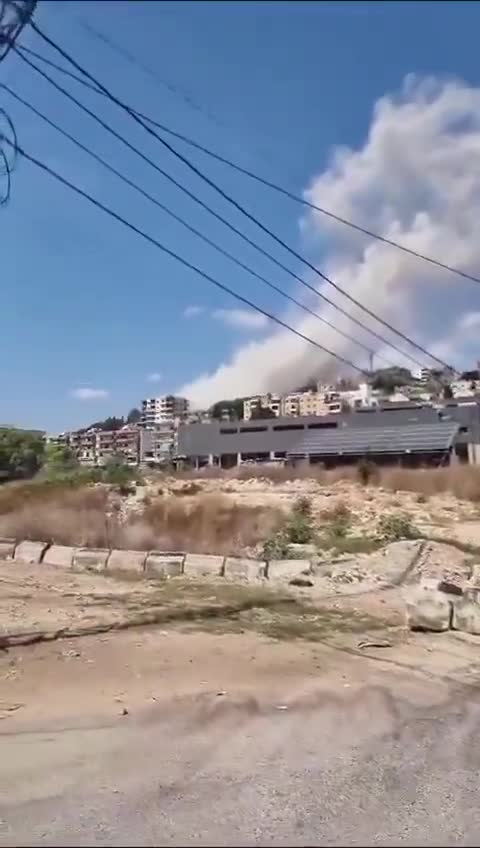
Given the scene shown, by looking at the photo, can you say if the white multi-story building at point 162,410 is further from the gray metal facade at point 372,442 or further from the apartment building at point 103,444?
the gray metal facade at point 372,442

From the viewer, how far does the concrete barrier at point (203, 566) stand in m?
11.2

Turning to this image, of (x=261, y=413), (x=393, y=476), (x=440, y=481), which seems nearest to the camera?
(x=261, y=413)

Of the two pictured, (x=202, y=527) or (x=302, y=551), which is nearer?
(x=302, y=551)

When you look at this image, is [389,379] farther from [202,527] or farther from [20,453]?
[20,453]

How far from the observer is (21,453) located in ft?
65.7

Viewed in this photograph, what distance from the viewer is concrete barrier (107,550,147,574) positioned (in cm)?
1168

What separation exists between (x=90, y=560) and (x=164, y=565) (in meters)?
1.30

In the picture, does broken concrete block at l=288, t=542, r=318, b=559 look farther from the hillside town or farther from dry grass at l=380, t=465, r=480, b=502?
dry grass at l=380, t=465, r=480, b=502

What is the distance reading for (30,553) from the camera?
12617mm

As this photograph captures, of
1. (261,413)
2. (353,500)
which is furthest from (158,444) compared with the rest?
(353,500)

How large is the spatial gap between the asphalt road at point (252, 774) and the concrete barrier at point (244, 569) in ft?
17.2

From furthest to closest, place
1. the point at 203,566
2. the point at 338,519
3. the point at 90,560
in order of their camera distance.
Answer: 1. the point at 338,519
2. the point at 90,560
3. the point at 203,566

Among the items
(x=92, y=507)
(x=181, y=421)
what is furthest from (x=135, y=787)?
(x=92, y=507)

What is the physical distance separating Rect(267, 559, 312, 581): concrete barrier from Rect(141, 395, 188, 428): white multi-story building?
2.88 meters
